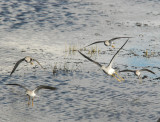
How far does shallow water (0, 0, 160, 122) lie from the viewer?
17.9 meters

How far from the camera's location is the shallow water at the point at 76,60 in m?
17.9

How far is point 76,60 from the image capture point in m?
26.5

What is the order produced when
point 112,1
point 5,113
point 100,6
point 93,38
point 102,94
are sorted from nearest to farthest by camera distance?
point 5,113, point 102,94, point 93,38, point 100,6, point 112,1

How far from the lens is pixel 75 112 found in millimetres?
17578

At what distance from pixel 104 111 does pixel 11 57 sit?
10.7m

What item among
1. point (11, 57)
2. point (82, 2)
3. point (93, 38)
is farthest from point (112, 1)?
point (11, 57)

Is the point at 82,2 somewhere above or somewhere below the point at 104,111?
above

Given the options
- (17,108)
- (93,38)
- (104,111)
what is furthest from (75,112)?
(93,38)

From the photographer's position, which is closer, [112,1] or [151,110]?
[151,110]

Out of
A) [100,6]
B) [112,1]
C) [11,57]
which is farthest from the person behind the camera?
[112,1]

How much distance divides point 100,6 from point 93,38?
17.8 metres

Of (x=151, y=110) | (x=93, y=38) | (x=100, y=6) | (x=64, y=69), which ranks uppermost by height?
(x=100, y=6)

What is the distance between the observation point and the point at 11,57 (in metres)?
26.8

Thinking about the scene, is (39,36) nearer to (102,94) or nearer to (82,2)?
(102,94)
